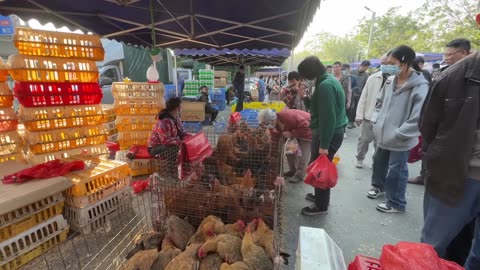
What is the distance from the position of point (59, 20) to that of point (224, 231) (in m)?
3.62

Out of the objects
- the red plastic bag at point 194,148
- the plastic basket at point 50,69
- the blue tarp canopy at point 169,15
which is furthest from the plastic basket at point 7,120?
the red plastic bag at point 194,148

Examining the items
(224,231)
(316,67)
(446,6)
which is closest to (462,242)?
(224,231)

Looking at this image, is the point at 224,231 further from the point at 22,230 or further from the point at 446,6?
the point at 446,6

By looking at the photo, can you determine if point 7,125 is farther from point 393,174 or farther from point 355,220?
point 393,174

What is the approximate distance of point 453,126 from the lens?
1456 millimetres

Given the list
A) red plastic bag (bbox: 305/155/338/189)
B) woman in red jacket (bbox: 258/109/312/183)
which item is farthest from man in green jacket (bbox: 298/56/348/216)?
woman in red jacket (bbox: 258/109/312/183)

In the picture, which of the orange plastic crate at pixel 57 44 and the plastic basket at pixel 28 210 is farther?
the orange plastic crate at pixel 57 44

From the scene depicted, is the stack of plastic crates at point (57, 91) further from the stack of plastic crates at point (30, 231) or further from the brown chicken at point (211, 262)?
the brown chicken at point (211, 262)

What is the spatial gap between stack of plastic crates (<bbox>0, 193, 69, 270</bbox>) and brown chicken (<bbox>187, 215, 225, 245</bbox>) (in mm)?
1285

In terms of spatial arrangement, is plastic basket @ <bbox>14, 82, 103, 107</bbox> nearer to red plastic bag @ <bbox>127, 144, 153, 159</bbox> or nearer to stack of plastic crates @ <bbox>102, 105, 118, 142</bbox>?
red plastic bag @ <bbox>127, 144, 153, 159</bbox>

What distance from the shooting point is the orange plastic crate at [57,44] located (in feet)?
9.64

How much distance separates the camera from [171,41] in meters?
4.82

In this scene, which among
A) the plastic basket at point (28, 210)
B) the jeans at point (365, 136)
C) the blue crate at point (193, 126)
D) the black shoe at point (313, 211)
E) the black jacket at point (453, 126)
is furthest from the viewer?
the blue crate at point (193, 126)

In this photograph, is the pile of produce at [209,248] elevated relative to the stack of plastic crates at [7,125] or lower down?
lower down
